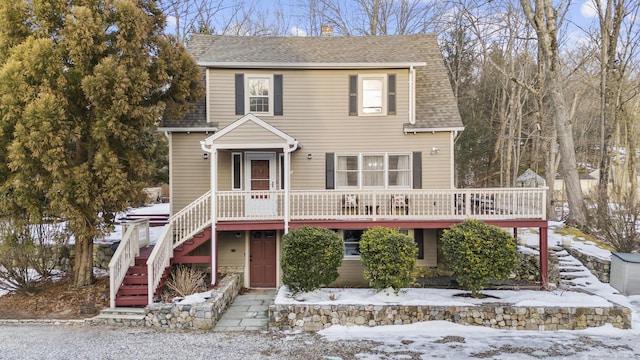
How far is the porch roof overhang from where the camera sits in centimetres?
1045

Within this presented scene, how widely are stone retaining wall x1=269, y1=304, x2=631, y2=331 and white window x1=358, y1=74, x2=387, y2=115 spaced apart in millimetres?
6295

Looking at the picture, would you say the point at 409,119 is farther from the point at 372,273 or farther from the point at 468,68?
the point at 468,68

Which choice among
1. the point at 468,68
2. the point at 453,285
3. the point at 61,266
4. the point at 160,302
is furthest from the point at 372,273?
the point at 468,68

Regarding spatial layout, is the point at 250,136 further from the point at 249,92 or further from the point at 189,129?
the point at 189,129

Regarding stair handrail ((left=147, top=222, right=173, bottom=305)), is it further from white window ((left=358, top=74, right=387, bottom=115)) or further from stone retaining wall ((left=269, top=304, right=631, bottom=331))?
white window ((left=358, top=74, right=387, bottom=115))

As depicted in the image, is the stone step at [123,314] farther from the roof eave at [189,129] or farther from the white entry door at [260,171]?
the roof eave at [189,129]

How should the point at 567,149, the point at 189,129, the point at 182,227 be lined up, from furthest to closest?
1. the point at 567,149
2. the point at 189,129
3. the point at 182,227

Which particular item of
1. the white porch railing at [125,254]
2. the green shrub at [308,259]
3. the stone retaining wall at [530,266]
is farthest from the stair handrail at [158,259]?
the stone retaining wall at [530,266]

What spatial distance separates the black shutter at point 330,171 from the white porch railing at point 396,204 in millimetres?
711

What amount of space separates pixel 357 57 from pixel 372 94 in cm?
128

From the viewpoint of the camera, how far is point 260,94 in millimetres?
12078

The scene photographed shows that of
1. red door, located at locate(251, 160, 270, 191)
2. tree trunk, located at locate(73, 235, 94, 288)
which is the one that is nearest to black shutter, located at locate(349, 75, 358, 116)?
red door, located at locate(251, 160, 270, 191)

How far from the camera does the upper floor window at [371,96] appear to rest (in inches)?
476

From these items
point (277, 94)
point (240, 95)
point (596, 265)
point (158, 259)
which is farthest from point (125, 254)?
point (596, 265)
